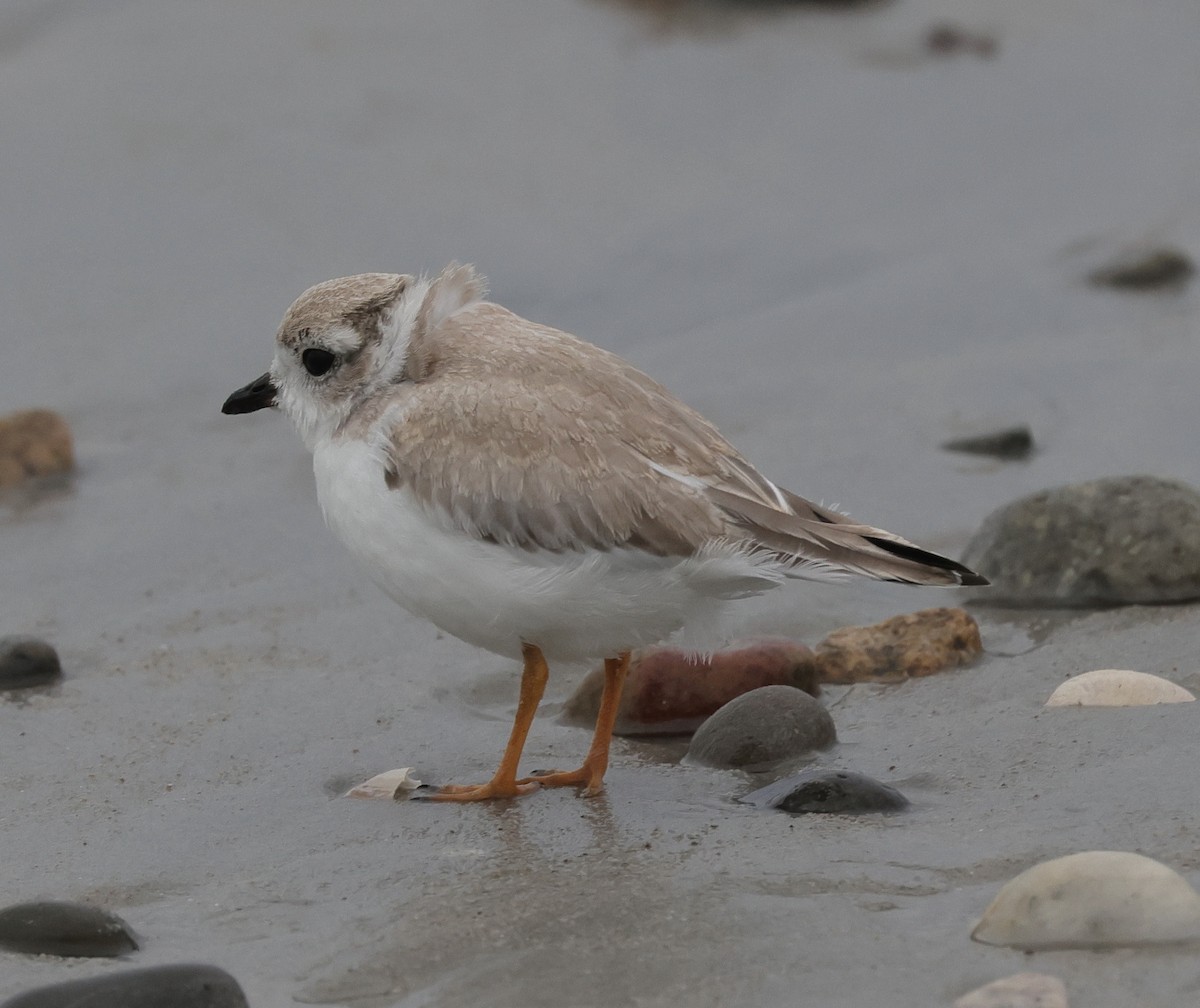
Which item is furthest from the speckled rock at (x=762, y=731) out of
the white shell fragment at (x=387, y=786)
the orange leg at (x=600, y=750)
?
the white shell fragment at (x=387, y=786)

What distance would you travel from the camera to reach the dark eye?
17.7 feet

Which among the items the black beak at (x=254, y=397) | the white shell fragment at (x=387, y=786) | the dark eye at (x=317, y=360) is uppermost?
the dark eye at (x=317, y=360)

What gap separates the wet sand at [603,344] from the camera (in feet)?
13.9

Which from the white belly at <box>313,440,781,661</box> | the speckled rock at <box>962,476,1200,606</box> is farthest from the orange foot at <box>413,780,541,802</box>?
the speckled rock at <box>962,476,1200,606</box>

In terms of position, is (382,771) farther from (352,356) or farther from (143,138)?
(143,138)

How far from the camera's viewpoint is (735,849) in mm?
4590

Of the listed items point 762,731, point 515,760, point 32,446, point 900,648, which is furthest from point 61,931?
point 32,446

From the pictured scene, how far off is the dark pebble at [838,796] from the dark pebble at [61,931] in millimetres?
1832

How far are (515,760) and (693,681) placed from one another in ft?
2.87

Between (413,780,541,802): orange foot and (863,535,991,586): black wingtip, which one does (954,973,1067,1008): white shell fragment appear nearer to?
(863,535,991,586): black wingtip

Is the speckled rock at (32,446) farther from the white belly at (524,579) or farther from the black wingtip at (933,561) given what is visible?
the black wingtip at (933,561)

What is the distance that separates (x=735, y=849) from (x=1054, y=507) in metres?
2.81

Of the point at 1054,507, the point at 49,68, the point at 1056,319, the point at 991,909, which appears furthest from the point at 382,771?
the point at 49,68

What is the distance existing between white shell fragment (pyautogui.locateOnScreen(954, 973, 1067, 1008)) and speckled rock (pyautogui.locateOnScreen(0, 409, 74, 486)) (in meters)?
6.16
